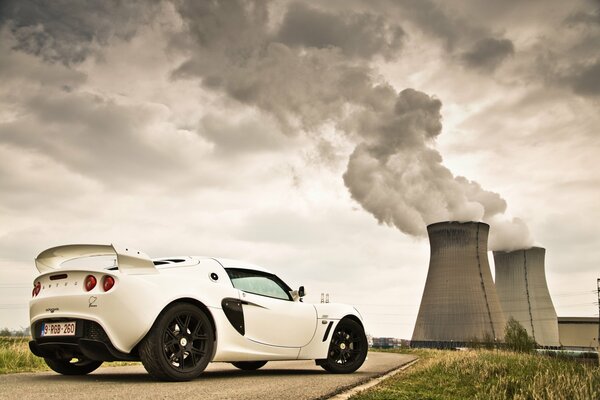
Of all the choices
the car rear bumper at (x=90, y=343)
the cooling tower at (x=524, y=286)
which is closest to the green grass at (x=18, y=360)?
the car rear bumper at (x=90, y=343)

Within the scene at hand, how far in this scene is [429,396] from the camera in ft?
16.5

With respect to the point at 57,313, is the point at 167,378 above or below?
below

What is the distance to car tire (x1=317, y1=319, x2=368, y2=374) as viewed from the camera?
771 centimetres

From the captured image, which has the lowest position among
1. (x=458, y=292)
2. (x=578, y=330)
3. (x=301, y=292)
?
(x=578, y=330)

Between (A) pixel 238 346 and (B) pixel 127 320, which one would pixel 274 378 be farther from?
(B) pixel 127 320

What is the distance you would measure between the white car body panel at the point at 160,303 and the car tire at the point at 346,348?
42 cm

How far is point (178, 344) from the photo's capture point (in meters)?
5.70

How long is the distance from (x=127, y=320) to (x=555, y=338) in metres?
58.2

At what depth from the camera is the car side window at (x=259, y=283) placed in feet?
22.0

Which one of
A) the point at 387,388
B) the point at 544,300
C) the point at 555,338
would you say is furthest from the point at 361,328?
the point at 555,338

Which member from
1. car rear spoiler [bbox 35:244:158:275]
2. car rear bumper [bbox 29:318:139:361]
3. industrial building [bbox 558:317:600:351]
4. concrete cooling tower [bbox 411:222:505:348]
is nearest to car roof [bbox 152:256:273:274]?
car rear spoiler [bbox 35:244:158:275]

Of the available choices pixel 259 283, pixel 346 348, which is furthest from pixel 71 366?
pixel 346 348

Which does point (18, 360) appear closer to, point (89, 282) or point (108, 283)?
→ point (89, 282)

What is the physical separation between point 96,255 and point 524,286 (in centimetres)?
4865
